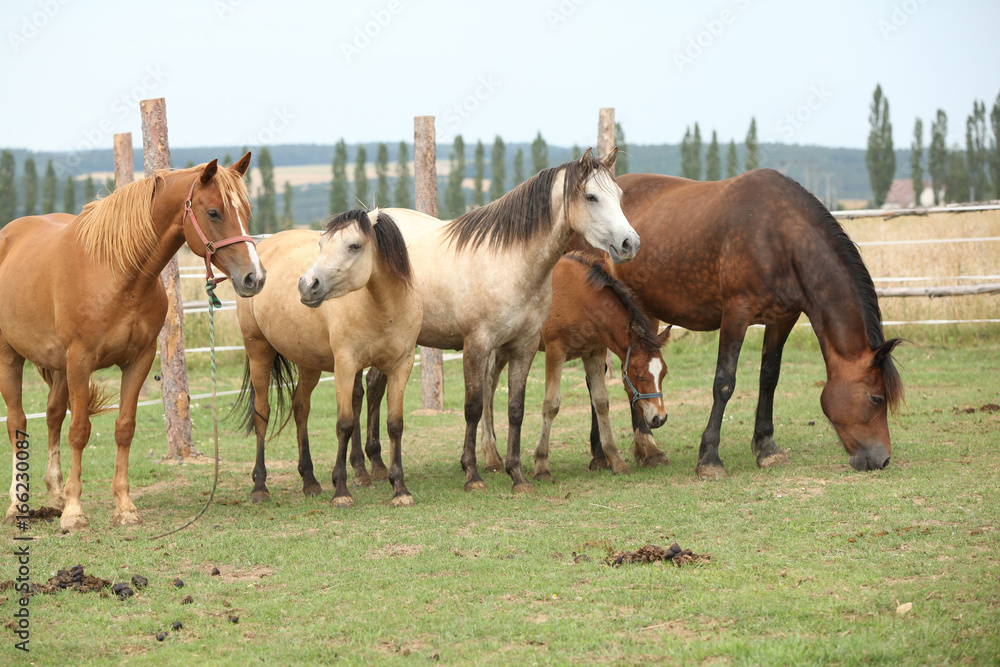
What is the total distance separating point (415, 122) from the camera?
33.4 ft

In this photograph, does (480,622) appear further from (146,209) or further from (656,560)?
(146,209)

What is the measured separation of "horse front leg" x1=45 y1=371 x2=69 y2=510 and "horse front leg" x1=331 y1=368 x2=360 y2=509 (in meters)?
1.84

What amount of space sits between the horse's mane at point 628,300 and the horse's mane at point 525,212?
948mm

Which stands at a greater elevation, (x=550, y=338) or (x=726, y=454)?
(x=550, y=338)

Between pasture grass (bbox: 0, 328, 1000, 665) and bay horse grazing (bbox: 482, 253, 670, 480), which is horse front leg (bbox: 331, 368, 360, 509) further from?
bay horse grazing (bbox: 482, 253, 670, 480)

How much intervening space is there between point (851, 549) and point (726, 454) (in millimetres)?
2969

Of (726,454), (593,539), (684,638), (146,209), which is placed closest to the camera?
(684,638)

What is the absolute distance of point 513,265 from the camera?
20.3 ft

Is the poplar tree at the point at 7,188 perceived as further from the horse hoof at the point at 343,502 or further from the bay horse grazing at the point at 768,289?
the bay horse grazing at the point at 768,289

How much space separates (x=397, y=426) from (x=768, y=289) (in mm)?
2926

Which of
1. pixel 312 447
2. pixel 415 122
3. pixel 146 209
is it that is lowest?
pixel 312 447

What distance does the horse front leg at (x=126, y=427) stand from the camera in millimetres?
5613

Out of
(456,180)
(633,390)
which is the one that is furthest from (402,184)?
(633,390)

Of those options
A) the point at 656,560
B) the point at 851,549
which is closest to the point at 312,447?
the point at 656,560
